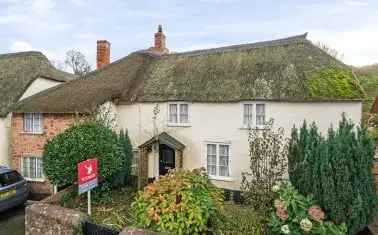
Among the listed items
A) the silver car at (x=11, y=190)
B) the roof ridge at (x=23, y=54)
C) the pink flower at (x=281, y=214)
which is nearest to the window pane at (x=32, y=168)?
the silver car at (x=11, y=190)

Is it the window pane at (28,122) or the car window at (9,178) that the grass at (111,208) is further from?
the window pane at (28,122)

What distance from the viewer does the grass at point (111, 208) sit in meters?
11.0

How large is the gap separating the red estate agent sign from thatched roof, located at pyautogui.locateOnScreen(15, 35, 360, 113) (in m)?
6.66

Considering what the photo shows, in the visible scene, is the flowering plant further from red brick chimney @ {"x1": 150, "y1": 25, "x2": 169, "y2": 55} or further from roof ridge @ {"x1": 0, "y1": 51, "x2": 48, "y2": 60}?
roof ridge @ {"x1": 0, "y1": 51, "x2": 48, "y2": 60}

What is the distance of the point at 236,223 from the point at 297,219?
174 centimetres

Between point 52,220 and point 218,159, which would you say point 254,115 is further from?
point 52,220

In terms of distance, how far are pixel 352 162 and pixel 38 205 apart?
34.5 feet

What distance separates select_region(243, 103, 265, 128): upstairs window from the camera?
15805 mm

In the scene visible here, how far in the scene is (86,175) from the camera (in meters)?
10.9

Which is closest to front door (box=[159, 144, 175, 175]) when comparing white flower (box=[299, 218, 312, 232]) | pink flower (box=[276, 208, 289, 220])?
pink flower (box=[276, 208, 289, 220])

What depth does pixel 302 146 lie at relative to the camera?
1121cm

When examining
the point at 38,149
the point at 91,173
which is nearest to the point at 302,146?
the point at 91,173

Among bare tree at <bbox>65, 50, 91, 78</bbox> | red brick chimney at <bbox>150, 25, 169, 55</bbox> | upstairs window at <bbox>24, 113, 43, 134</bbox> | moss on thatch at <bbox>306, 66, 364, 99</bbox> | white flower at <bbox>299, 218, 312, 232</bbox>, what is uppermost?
bare tree at <bbox>65, 50, 91, 78</bbox>

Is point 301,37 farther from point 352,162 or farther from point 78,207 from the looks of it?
point 78,207
